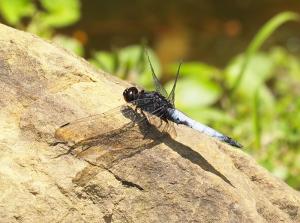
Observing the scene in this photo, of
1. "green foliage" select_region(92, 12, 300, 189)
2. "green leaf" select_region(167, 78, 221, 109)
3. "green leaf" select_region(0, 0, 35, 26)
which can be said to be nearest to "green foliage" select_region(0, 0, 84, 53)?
"green leaf" select_region(0, 0, 35, 26)

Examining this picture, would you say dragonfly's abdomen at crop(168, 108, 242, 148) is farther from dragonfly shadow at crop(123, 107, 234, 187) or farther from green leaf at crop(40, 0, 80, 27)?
green leaf at crop(40, 0, 80, 27)

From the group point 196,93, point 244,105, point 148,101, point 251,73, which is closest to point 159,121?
point 148,101

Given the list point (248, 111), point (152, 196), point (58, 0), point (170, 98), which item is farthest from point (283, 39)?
point (152, 196)

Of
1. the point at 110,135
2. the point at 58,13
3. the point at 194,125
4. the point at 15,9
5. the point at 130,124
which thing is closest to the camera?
the point at 110,135

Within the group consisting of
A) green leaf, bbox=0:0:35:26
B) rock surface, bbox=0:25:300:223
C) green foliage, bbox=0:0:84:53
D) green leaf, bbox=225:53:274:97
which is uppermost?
green leaf, bbox=225:53:274:97

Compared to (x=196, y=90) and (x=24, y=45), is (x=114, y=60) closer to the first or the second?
(x=196, y=90)

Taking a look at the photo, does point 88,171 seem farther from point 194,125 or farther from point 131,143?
point 194,125
